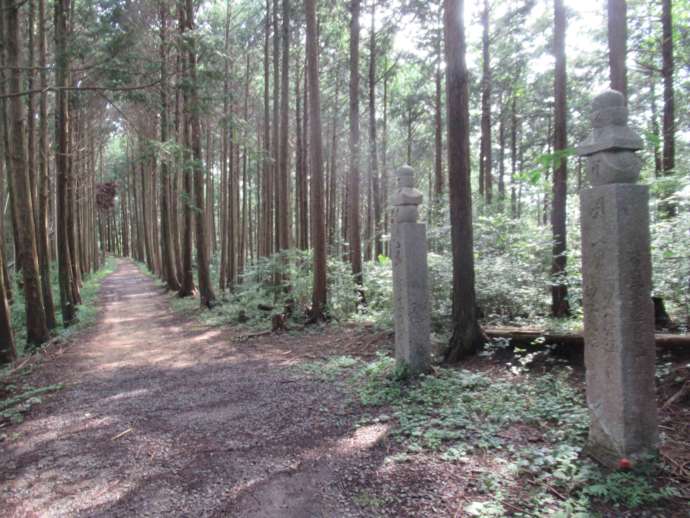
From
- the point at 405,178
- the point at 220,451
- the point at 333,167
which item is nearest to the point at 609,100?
the point at 405,178

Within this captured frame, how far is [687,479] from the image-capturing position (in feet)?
9.53

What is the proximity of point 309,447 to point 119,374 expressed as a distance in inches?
194

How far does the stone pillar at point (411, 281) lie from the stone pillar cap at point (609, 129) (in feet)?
8.34

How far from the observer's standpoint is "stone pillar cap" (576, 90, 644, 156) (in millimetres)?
3137

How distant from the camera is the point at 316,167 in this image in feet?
35.2

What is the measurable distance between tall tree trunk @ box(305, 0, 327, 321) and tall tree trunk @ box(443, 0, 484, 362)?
4567 mm

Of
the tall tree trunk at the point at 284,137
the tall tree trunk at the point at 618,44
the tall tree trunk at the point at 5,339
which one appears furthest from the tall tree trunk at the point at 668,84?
the tall tree trunk at the point at 5,339

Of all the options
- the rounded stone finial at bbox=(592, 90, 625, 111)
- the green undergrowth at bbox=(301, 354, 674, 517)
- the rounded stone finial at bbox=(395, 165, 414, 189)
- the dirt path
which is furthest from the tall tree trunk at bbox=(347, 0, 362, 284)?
the rounded stone finial at bbox=(592, 90, 625, 111)

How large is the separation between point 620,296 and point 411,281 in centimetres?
282

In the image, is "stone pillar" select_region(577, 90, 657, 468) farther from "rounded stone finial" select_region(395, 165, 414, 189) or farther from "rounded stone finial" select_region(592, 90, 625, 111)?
"rounded stone finial" select_region(395, 165, 414, 189)

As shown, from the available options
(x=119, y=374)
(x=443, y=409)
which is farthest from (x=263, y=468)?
(x=119, y=374)

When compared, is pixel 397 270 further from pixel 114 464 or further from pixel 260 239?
pixel 260 239

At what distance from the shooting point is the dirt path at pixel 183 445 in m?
3.30

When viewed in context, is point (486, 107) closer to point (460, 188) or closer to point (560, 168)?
point (560, 168)
